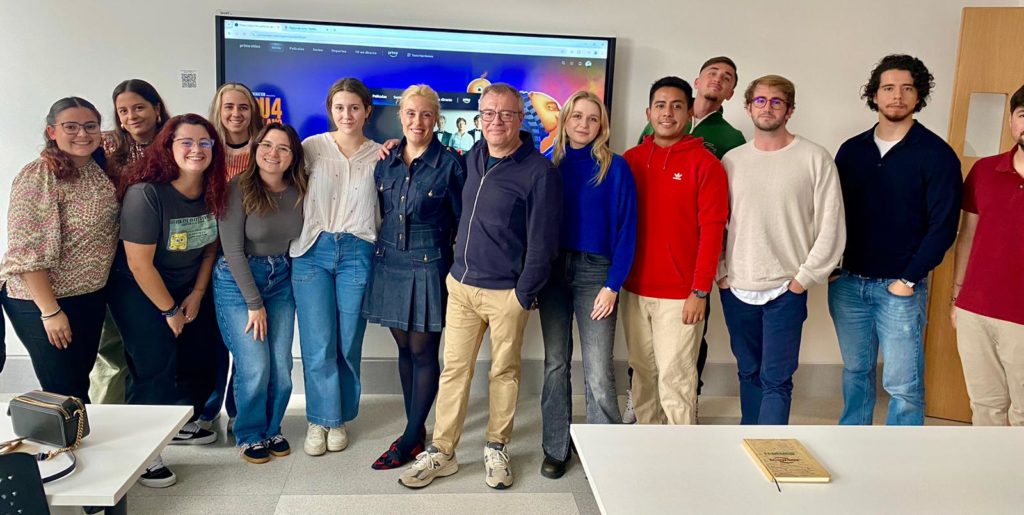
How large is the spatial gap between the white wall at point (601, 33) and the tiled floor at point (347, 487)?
872 mm

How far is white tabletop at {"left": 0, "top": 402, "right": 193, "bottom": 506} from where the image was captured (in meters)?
1.38

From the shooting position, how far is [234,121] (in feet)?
9.80

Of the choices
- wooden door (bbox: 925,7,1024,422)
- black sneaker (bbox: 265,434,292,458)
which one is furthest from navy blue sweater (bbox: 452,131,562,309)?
wooden door (bbox: 925,7,1024,422)

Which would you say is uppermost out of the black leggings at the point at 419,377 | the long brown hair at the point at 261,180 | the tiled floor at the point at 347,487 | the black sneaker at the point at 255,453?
the long brown hair at the point at 261,180

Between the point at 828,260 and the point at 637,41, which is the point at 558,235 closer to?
the point at 828,260

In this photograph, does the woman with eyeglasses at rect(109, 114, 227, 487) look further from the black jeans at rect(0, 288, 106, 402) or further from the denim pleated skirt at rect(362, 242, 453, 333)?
the denim pleated skirt at rect(362, 242, 453, 333)

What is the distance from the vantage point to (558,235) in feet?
8.41

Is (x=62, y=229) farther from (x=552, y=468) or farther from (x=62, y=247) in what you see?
(x=552, y=468)

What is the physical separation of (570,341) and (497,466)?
2.00 feet

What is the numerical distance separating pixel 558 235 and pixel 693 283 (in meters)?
0.60

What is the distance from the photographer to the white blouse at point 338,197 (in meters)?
2.85

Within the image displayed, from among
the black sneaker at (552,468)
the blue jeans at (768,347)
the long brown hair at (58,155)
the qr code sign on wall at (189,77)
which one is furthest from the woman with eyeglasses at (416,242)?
the qr code sign on wall at (189,77)

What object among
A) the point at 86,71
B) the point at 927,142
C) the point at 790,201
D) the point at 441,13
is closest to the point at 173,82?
the point at 86,71

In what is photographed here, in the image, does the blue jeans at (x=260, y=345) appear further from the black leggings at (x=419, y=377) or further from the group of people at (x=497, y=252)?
the black leggings at (x=419, y=377)
